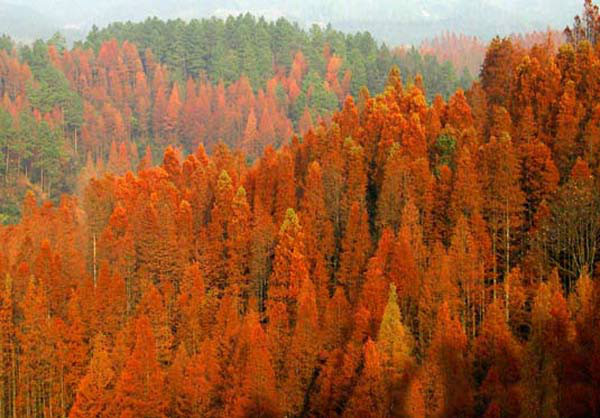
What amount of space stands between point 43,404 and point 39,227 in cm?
2794

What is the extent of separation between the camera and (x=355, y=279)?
65062 millimetres

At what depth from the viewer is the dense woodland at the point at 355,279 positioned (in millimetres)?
51188

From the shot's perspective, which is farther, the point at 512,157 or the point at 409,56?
the point at 409,56

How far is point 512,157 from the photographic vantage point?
206 ft

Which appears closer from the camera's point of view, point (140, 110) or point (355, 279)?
point (355, 279)

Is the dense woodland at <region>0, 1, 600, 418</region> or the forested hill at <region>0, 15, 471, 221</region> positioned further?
the forested hill at <region>0, 15, 471, 221</region>

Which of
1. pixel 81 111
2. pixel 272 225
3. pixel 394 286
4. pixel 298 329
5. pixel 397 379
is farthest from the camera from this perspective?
pixel 81 111

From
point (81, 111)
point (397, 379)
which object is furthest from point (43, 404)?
point (81, 111)

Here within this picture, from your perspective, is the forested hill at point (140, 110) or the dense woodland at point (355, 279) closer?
the dense woodland at point (355, 279)

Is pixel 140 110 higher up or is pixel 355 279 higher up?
pixel 140 110

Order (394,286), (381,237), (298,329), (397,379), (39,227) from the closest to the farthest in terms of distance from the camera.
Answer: (397,379)
(394,286)
(298,329)
(381,237)
(39,227)

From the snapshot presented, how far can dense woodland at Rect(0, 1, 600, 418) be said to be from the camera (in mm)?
51188

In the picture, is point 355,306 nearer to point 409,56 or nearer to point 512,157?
point 512,157

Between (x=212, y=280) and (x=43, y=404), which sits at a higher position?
(x=212, y=280)
